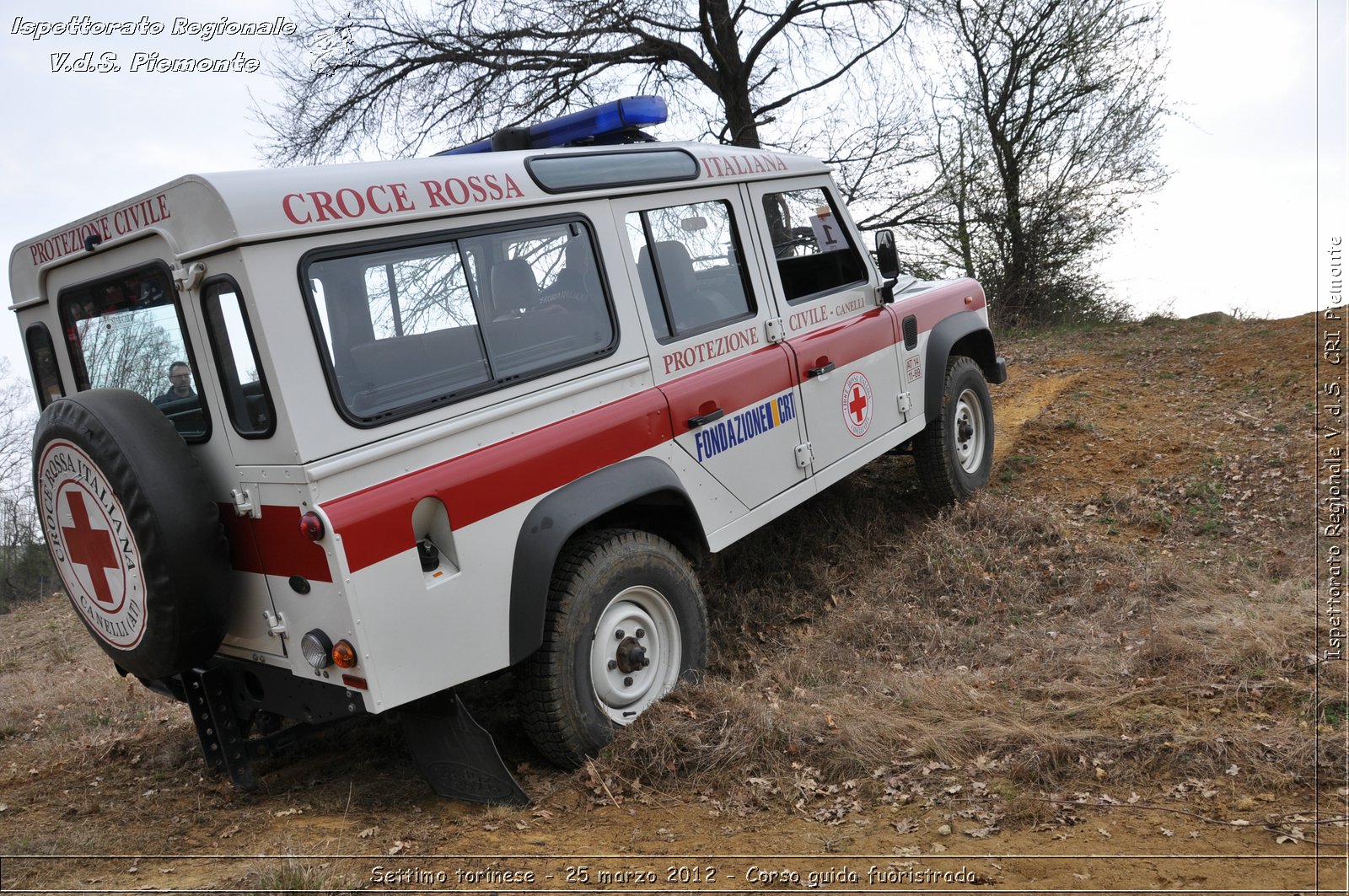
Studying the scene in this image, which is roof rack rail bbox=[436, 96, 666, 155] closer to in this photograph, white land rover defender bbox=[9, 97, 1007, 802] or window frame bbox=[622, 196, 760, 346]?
white land rover defender bbox=[9, 97, 1007, 802]

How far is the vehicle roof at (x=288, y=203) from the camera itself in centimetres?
312

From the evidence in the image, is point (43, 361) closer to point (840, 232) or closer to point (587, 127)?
point (587, 127)

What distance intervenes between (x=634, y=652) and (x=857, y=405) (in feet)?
7.20

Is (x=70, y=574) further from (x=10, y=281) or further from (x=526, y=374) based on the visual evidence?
(x=526, y=374)

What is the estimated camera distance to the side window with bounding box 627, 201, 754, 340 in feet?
14.7

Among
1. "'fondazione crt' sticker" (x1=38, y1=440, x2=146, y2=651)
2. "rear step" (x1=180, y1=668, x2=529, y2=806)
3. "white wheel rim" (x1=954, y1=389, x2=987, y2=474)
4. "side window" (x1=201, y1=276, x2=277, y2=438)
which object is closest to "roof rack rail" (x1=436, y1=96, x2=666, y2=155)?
"side window" (x1=201, y1=276, x2=277, y2=438)

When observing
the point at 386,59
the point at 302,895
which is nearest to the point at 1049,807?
the point at 302,895

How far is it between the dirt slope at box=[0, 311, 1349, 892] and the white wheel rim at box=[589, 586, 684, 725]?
0.16m

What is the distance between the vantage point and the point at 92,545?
354 centimetres

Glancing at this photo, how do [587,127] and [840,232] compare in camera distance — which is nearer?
[587,127]

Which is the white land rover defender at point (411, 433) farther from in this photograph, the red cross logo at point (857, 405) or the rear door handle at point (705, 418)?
the red cross logo at point (857, 405)

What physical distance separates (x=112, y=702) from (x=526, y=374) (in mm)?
3923

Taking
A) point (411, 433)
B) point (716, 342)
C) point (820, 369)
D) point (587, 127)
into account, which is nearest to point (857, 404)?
point (820, 369)

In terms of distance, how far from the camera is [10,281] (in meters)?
4.30
